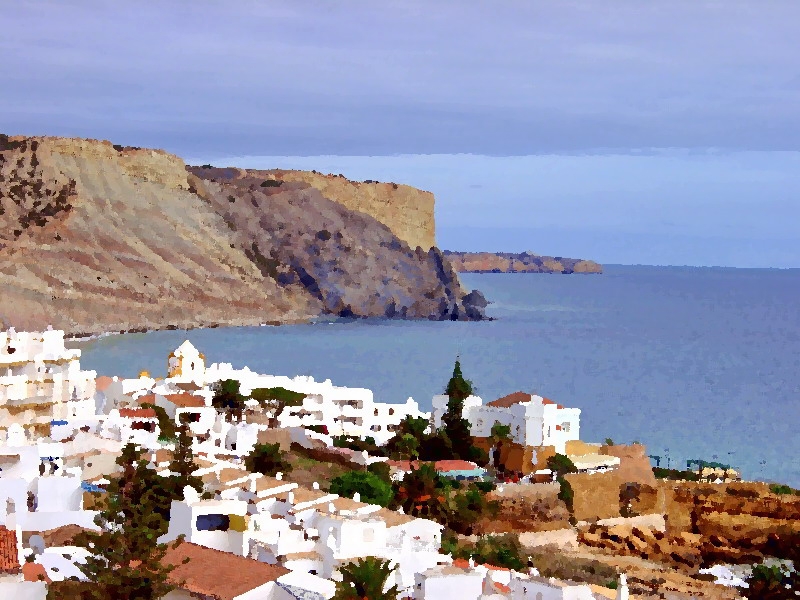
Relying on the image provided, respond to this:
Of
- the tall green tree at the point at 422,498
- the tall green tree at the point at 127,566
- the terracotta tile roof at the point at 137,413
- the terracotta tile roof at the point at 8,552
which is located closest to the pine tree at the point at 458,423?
the tall green tree at the point at 422,498

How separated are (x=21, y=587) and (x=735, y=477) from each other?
32529 millimetres

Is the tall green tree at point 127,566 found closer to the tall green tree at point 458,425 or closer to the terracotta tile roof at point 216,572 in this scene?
the terracotta tile roof at point 216,572

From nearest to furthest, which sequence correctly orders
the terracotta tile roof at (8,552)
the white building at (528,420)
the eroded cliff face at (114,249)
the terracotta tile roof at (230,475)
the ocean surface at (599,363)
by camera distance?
1. the terracotta tile roof at (8,552)
2. the terracotta tile roof at (230,475)
3. the white building at (528,420)
4. the ocean surface at (599,363)
5. the eroded cliff face at (114,249)

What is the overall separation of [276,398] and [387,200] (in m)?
142

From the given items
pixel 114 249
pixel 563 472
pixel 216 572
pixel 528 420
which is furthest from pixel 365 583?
pixel 114 249

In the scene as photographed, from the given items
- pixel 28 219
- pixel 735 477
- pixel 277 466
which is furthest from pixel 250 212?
pixel 277 466

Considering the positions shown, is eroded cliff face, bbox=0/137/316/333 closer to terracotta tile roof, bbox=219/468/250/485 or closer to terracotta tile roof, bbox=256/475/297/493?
terracotta tile roof, bbox=219/468/250/485

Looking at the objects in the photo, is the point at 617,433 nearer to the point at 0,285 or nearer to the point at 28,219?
the point at 0,285

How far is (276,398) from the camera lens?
38875 millimetres

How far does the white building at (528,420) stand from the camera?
123 feet

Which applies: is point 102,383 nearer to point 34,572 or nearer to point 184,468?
point 184,468

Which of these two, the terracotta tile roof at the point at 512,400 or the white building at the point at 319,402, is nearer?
the white building at the point at 319,402

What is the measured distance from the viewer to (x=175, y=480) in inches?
835

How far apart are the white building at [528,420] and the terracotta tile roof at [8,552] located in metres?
22.3
